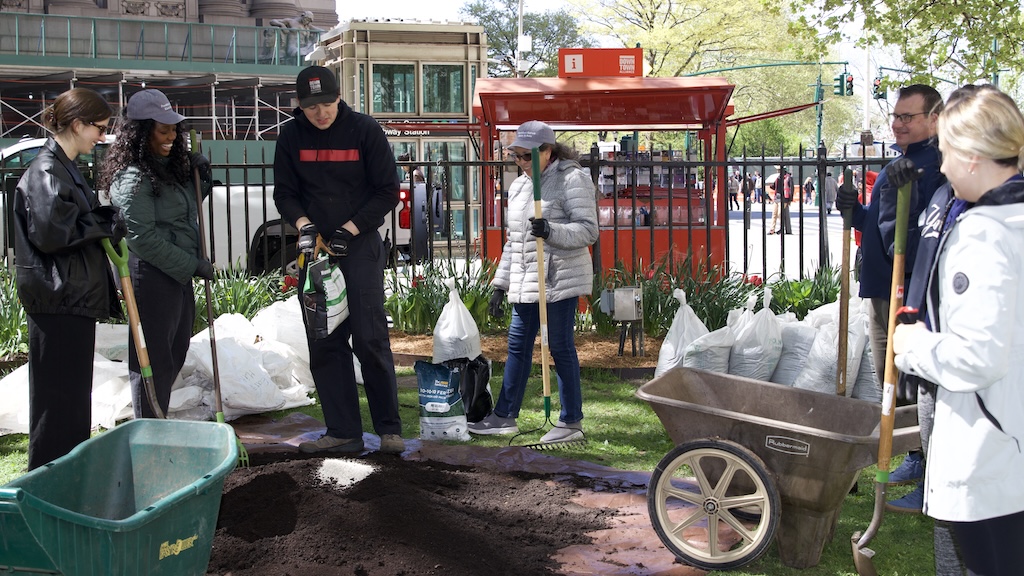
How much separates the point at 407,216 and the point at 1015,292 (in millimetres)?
11548

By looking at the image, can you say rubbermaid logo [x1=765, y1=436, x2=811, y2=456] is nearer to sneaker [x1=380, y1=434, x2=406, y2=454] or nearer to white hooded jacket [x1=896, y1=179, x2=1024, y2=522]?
white hooded jacket [x1=896, y1=179, x2=1024, y2=522]

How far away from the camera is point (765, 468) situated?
3.86m

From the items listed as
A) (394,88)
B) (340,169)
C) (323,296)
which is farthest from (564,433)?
(394,88)

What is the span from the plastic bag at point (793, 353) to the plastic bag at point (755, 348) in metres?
0.15

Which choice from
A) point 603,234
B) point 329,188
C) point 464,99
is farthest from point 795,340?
point 464,99

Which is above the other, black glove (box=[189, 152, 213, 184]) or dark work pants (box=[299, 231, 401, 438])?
black glove (box=[189, 152, 213, 184])

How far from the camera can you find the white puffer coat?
5.80m

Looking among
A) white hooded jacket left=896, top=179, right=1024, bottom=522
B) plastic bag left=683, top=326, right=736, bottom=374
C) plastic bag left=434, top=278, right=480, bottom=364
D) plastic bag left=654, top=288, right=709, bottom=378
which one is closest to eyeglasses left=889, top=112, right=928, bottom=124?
plastic bag left=683, top=326, right=736, bottom=374

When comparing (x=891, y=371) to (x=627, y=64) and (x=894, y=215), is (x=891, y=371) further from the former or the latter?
(x=627, y=64)

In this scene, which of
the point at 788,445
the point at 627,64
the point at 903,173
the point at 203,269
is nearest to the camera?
the point at 903,173

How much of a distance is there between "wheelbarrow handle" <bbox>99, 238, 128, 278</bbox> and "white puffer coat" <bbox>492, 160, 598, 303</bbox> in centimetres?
225

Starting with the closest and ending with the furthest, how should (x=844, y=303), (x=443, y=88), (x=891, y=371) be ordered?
(x=891, y=371) < (x=844, y=303) < (x=443, y=88)

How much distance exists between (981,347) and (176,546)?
2.34 meters

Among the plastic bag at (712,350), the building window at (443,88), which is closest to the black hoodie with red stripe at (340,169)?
the plastic bag at (712,350)
